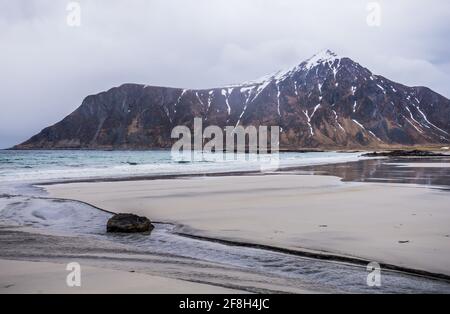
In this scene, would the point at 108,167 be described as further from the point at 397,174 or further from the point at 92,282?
the point at 92,282

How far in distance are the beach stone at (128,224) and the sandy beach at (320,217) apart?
1029 mm

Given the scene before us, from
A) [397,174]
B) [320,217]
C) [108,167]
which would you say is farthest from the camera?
[108,167]

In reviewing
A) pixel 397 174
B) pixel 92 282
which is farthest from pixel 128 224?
pixel 397 174

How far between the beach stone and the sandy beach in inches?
40.5

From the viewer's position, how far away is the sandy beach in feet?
→ 25.7

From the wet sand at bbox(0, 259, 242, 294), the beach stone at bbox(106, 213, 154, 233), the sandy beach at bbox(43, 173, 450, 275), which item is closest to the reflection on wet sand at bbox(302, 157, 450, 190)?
the sandy beach at bbox(43, 173, 450, 275)

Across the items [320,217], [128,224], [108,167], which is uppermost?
[128,224]

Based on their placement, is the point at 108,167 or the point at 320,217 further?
the point at 108,167

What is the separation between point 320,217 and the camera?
11.4 meters

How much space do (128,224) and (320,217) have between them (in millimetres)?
5427

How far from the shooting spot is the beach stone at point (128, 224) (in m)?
9.88

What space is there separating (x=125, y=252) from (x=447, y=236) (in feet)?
22.7
